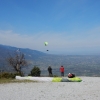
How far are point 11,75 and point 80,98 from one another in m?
17.8

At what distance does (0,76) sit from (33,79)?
571 centimetres

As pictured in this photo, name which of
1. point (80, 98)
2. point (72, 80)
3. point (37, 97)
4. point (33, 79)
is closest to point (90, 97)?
point (80, 98)

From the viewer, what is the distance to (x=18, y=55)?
151 feet

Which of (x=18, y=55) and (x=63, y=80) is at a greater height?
(x=18, y=55)

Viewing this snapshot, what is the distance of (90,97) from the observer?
629 inches

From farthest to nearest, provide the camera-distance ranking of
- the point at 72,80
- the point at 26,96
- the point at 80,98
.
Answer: the point at 72,80 → the point at 26,96 → the point at 80,98

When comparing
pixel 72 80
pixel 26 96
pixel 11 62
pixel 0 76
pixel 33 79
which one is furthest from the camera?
pixel 11 62

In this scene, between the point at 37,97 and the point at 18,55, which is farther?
the point at 18,55

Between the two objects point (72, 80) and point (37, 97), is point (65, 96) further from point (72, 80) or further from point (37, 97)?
point (72, 80)

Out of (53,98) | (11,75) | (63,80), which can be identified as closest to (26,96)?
(53,98)

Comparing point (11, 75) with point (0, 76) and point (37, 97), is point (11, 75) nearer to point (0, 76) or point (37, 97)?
point (0, 76)

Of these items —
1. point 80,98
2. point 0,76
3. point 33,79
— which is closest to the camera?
point 80,98

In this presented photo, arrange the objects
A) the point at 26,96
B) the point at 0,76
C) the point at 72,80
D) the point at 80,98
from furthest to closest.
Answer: the point at 0,76 → the point at 72,80 → the point at 26,96 → the point at 80,98

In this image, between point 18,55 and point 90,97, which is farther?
point 18,55
